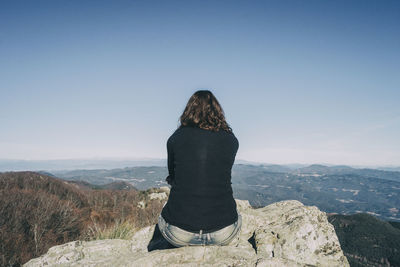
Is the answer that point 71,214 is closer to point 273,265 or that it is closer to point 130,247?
point 130,247

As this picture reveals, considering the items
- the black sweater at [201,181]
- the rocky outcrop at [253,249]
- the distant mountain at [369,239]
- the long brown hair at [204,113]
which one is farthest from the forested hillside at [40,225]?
the distant mountain at [369,239]

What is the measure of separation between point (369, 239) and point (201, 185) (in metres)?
122

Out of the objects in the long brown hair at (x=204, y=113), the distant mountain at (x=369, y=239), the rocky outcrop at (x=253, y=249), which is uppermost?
the long brown hair at (x=204, y=113)

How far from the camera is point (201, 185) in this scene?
9.52 feet

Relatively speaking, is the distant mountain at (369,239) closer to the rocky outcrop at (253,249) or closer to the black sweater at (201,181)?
the rocky outcrop at (253,249)

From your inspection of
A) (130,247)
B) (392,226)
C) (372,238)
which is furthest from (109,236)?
(392,226)

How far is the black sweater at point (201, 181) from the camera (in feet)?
9.53

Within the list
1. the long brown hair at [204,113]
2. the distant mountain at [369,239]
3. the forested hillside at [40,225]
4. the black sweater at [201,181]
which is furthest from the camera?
the distant mountain at [369,239]

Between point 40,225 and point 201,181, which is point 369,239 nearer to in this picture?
point 40,225

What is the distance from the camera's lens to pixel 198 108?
10.9ft

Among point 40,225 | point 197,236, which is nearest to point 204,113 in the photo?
point 197,236

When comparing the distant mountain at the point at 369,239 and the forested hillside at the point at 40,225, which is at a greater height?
the forested hillside at the point at 40,225

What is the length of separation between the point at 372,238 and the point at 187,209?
12281 cm

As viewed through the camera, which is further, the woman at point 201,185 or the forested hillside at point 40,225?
the forested hillside at point 40,225
